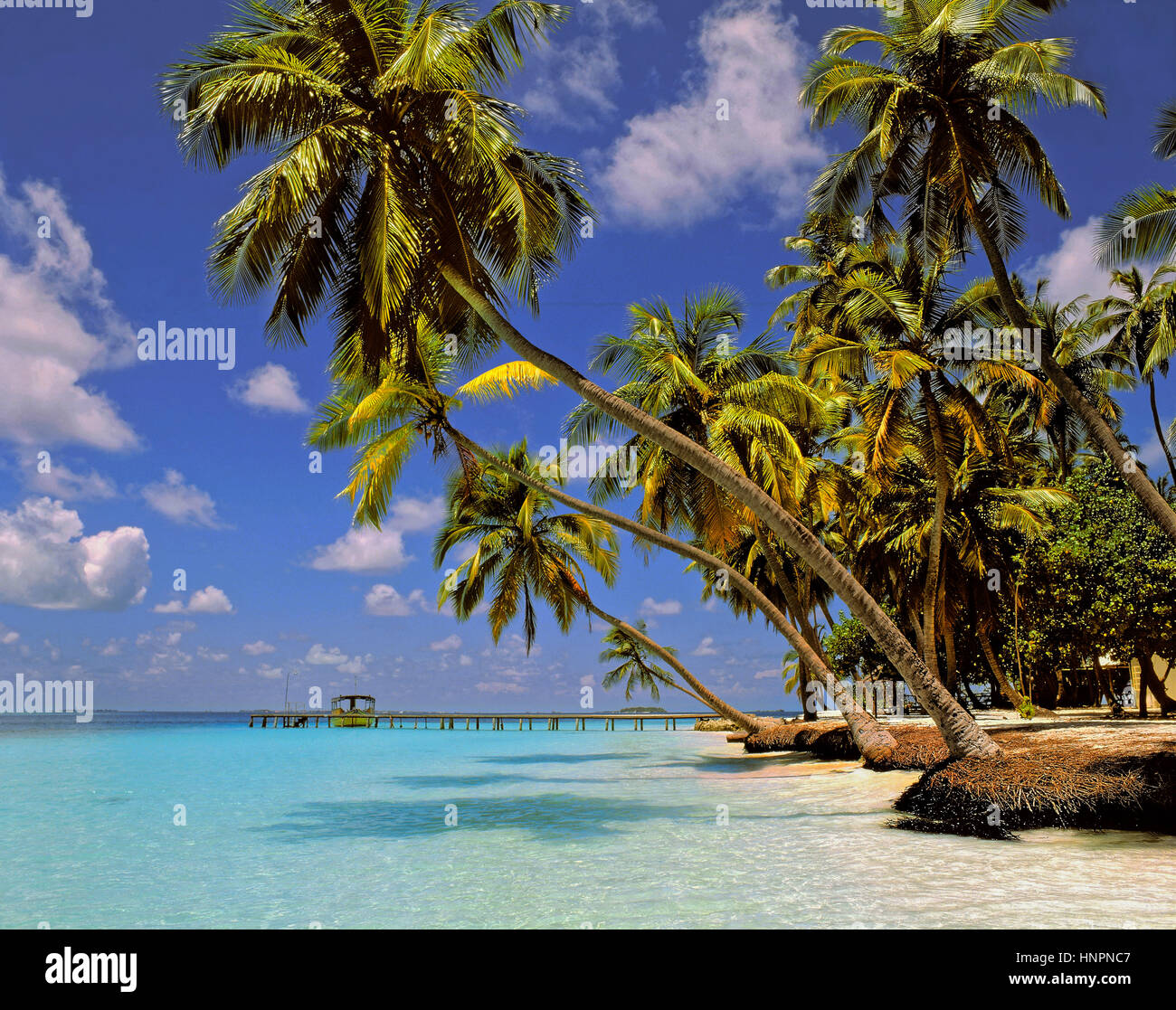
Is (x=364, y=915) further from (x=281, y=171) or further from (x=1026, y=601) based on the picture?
(x=1026, y=601)

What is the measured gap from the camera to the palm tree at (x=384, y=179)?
30.5ft

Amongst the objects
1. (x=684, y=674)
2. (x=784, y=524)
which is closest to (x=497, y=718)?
(x=684, y=674)

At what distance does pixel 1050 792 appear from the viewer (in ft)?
27.9

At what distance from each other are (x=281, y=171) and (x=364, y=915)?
7891mm

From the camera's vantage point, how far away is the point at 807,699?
25344mm

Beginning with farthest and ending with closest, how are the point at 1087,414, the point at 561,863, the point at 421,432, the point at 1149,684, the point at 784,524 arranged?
the point at 1149,684
the point at 421,432
the point at 1087,414
the point at 784,524
the point at 561,863

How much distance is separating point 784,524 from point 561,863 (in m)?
4.95

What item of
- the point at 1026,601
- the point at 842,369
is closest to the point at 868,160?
the point at 842,369

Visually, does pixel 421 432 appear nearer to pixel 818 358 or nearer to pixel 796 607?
pixel 818 358

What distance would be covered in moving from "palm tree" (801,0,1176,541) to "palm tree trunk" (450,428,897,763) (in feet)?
21.9

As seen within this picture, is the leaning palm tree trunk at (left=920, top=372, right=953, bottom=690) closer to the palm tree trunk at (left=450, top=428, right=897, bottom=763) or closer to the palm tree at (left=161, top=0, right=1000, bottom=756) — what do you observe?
the palm tree trunk at (left=450, top=428, right=897, bottom=763)

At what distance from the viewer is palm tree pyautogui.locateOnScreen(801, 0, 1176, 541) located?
36.6 ft

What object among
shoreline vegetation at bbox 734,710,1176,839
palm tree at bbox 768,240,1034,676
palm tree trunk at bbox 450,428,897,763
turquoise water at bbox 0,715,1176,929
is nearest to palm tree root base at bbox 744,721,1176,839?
shoreline vegetation at bbox 734,710,1176,839

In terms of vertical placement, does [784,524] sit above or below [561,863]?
above
